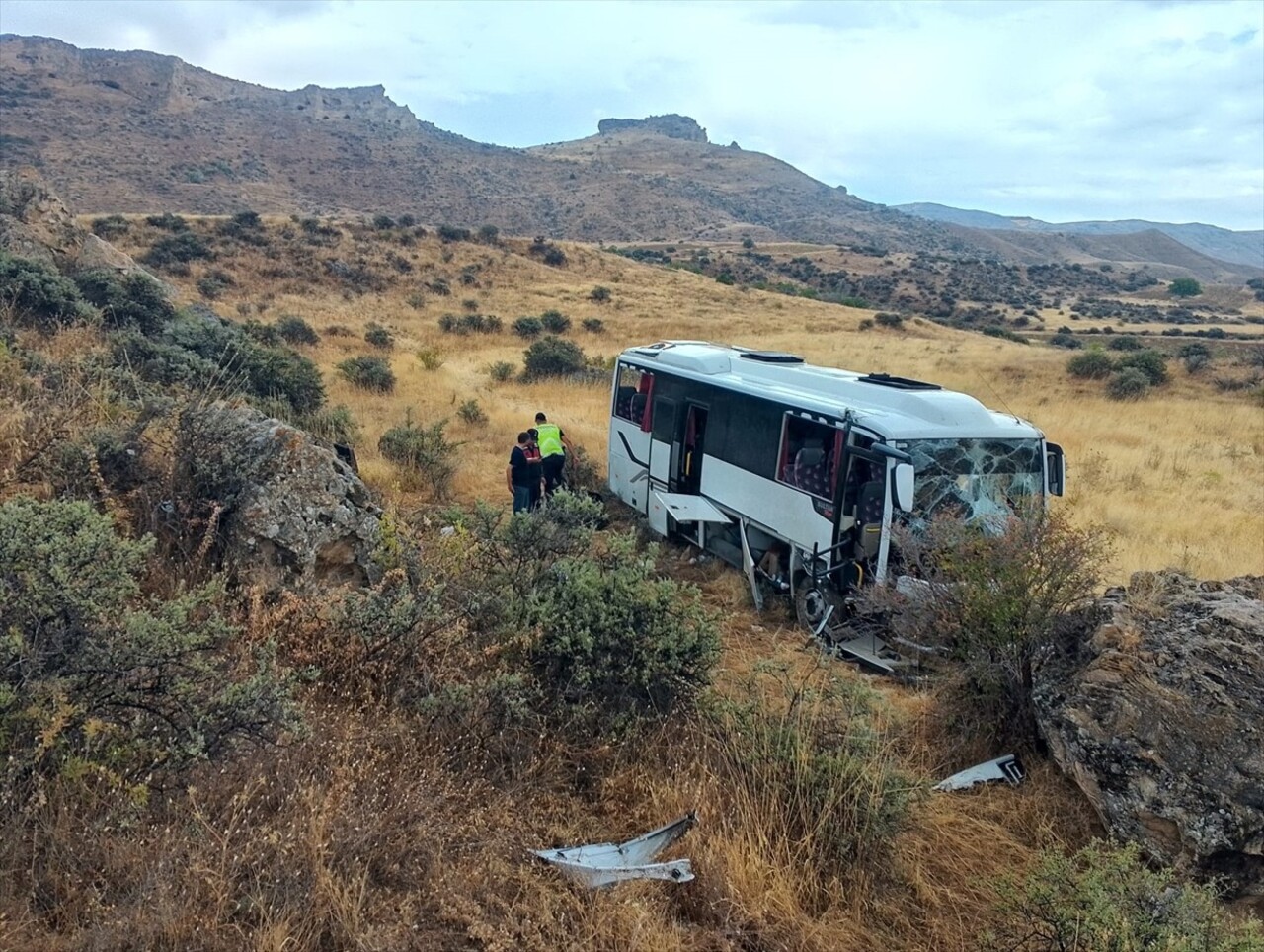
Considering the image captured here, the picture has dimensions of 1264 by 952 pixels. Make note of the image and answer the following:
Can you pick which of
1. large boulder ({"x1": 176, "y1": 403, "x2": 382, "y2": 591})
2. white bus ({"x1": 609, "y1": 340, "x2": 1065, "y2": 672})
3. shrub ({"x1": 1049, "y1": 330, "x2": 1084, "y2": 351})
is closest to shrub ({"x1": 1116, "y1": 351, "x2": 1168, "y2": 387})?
shrub ({"x1": 1049, "y1": 330, "x2": 1084, "y2": 351})

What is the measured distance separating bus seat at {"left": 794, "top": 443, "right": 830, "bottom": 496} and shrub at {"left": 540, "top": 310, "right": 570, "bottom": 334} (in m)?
27.2

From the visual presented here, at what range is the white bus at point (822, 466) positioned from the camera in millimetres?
7195

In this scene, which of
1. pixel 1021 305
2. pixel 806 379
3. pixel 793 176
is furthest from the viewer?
pixel 793 176

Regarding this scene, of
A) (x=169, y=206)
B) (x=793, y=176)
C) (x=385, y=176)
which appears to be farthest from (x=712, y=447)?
(x=793, y=176)

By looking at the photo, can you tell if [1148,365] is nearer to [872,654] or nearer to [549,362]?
[549,362]

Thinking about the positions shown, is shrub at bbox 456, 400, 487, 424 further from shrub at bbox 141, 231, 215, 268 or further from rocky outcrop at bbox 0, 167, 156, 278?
shrub at bbox 141, 231, 215, 268

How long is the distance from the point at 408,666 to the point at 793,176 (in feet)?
603

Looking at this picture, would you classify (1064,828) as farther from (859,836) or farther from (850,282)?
(850,282)

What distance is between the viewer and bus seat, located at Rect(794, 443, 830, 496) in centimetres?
769

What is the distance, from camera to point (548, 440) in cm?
1084

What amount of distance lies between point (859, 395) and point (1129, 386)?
20550mm

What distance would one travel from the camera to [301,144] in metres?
96.7

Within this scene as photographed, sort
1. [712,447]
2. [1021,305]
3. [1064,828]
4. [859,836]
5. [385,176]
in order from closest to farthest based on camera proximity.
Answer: [859,836] < [1064,828] < [712,447] < [1021,305] < [385,176]

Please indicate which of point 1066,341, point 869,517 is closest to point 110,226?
point 869,517
